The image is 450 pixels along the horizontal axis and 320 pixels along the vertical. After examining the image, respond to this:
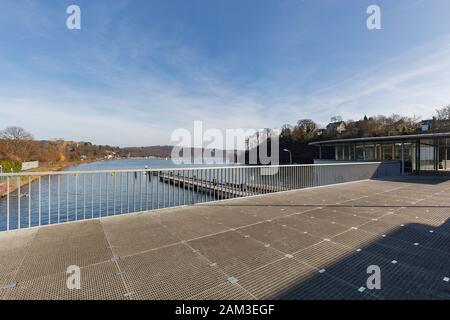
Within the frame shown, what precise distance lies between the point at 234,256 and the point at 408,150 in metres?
18.4

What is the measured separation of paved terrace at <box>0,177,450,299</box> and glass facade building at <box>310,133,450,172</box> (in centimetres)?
1364

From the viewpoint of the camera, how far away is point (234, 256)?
2418 mm

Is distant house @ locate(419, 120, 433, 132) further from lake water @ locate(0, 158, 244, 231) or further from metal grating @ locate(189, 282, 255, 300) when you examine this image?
metal grating @ locate(189, 282, 255, 300)

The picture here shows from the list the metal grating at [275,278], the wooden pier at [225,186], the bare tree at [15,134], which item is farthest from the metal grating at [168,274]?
the bare tree at [15,134]

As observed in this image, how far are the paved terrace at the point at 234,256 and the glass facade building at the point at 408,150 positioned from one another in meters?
13.6

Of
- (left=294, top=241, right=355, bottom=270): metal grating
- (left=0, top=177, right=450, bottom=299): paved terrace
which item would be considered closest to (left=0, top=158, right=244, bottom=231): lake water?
(left=0, top=177, right=450, bottom=299): paved terrace

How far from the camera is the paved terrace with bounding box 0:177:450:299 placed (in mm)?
1784

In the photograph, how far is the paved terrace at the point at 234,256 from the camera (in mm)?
1784

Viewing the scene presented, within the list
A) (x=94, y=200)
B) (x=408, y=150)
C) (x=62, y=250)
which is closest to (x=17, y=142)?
(x=94, y=200)

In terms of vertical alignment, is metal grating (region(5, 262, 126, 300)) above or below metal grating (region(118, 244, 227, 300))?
above

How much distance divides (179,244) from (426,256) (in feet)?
9.35

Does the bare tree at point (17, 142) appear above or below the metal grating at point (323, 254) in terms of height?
above

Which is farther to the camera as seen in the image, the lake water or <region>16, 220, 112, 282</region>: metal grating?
the lake water

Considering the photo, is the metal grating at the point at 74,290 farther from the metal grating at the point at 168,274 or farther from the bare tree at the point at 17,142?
the bare tree at the point at 17,142
